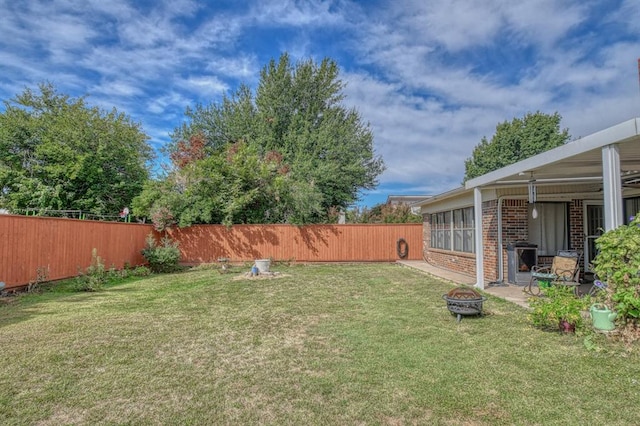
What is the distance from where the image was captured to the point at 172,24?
974cm

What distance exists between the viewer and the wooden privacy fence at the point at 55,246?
7.46 meters

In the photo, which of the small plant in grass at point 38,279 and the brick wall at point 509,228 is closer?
the small plant in grass at point 38,279

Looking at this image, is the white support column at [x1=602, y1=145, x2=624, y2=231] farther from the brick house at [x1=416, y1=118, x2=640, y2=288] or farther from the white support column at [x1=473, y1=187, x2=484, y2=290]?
the white support column at [x1=473, y1=187, x2=484, y2=290]

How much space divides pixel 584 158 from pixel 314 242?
35.5 ft

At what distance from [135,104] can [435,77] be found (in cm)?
1468

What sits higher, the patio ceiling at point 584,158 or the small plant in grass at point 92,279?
the patio ceiling at point 584,158

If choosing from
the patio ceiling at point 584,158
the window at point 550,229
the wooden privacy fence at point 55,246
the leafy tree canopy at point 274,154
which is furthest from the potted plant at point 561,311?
the leafy tree canopy at point 274,154

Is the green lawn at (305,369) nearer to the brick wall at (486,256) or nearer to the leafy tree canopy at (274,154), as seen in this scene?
the brick wall at (486,256)

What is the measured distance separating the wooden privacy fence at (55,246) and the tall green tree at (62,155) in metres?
7.48

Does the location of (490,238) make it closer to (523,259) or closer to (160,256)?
(523,259)

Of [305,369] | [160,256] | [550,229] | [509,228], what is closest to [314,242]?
[160,256]

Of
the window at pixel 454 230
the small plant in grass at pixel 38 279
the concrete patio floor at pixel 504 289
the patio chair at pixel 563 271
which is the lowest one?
the concrete patio floor at pixel 504 289

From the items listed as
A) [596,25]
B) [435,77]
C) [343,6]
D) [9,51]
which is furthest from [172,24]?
[596,25]

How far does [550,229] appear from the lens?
27.2 feet
